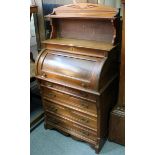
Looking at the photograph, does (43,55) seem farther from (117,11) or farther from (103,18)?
(117,11)

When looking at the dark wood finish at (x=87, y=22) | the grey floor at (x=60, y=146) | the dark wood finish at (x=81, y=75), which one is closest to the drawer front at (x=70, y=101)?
the dark wood finish at (x=81, y=75)

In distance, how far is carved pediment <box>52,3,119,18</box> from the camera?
1.66 metres

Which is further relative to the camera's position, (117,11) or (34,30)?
(34,30)

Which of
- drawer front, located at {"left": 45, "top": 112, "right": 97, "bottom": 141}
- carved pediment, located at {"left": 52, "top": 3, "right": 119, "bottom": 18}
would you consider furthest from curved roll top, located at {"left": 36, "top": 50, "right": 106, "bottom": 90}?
drawer front, located at {"left": 45, "top": 112, "right": 97, "bottom": 141}

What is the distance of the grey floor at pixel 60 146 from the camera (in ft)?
6.41

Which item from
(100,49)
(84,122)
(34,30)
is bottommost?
(84,122)

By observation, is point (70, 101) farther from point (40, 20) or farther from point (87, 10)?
point (40, 20)

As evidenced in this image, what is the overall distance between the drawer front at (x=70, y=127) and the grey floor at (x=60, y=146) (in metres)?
0.12

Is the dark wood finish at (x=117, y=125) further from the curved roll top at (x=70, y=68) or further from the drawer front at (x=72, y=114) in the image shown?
the curved roll top at (x=70, y=68)

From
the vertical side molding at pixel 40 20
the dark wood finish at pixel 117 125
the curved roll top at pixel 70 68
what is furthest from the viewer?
the vertical side molding at pixel 40 20
